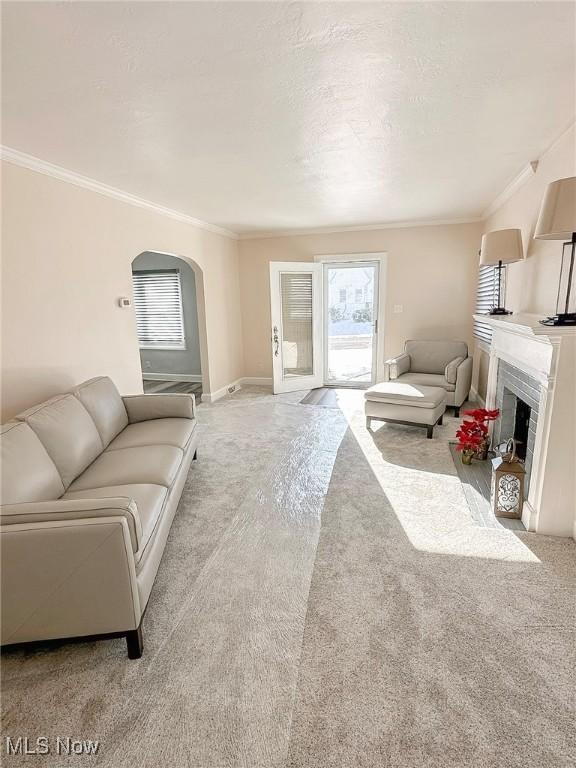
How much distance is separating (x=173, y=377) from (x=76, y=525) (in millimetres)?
5972

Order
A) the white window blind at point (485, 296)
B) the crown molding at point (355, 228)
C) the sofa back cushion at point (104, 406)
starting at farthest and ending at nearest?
the crown molding at point (355, 228)
the white window blind at point (485, 296)
the sofa back cushion at point (104, 406)

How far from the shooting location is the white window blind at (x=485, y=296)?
4414 millimetres

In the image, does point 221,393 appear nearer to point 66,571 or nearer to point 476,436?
point 476,436

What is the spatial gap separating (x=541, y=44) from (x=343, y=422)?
3507mm

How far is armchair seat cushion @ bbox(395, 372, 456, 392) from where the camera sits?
15.2 ft

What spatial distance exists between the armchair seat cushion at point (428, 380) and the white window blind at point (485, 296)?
0.66m

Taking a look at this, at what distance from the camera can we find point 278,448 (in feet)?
12.7

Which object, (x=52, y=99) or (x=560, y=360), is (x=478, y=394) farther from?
(x=52, y=99)

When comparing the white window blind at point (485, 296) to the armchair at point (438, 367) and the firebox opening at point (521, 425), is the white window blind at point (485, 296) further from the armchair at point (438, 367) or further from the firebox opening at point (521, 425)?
the firebox opening at point (521, 425)

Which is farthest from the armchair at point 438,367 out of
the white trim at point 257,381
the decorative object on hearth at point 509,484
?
the white trim at point 257,381

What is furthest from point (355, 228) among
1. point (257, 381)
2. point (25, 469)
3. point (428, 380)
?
point (25, 469)

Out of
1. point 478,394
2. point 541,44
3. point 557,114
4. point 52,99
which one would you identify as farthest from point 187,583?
point 478,394

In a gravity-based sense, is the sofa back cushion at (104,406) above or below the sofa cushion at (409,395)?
above

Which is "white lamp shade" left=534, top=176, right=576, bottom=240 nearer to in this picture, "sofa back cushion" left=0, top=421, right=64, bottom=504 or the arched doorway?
A: "sofa back cushion" left=0, top=421, right=64, bottom=504
